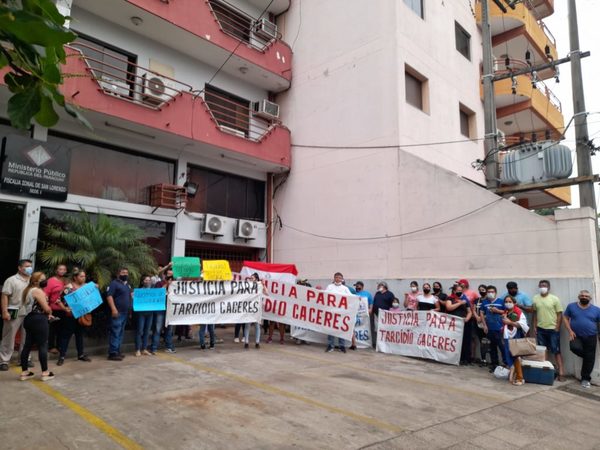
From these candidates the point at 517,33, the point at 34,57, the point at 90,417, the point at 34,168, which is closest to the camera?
the point at 34,57

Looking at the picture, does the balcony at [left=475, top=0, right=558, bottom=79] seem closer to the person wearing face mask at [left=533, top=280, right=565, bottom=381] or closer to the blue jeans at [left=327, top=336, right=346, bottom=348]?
the person wearing face mask at [left=533, top=280, right=565, bottom=381]

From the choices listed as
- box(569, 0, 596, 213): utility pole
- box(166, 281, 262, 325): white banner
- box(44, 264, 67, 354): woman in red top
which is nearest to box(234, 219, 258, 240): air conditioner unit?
box(166, 281, 262, 325): white banner

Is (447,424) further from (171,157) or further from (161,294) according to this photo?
(171,157)

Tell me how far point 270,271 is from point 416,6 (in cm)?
1092

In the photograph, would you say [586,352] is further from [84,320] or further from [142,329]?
[84,320]

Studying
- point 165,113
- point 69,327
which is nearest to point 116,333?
point 69,327

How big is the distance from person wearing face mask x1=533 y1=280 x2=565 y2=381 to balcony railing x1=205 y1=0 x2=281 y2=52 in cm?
1218

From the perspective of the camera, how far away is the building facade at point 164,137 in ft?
34.5

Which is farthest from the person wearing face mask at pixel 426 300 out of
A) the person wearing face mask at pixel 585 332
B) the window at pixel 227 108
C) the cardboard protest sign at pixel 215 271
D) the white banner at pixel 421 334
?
the window at pixel 227 108

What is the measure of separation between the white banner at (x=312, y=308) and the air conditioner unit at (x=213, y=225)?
131 inches

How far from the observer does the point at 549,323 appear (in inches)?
338

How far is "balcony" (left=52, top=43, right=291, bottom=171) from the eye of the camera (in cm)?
1067

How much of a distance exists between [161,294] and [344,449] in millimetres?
6007

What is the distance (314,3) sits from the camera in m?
16.1
